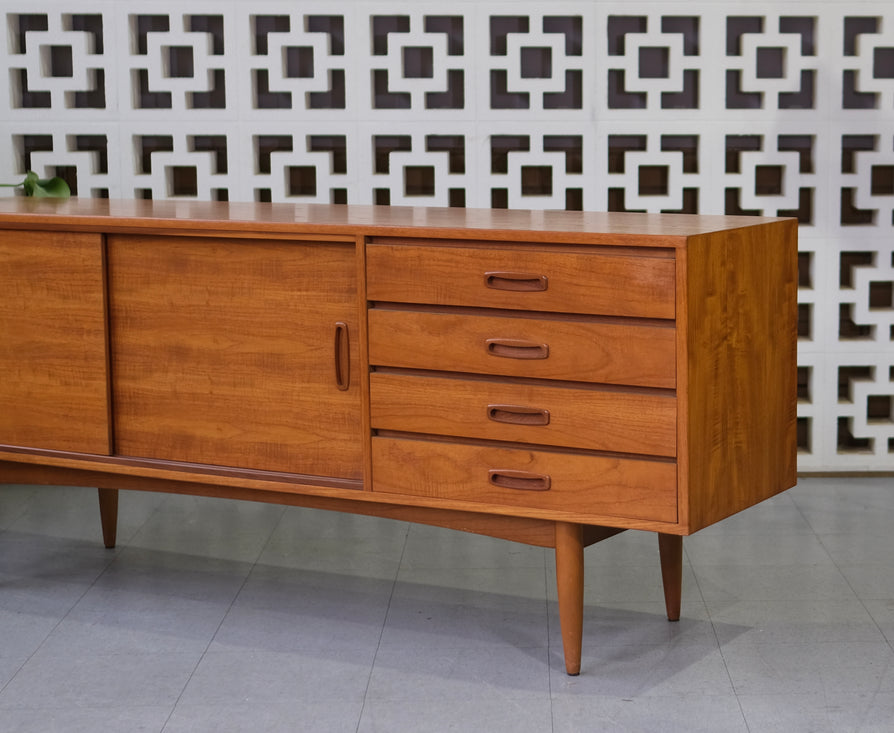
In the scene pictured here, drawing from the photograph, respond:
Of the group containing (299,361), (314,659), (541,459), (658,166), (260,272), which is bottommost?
(314,659)

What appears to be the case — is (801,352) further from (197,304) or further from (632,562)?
(197,304)

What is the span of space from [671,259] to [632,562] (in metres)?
1.26

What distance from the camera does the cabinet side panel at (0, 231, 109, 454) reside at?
9.78 ft

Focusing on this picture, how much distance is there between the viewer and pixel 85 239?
2.96 m

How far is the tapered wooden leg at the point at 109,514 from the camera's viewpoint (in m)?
3.58

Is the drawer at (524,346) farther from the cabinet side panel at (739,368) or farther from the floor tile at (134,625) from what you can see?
the floor tile at (134,625)

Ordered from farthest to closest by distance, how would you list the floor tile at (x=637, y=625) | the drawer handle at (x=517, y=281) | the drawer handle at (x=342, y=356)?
the floor tile at (x=637, y=625)
the drawer handle at (x=342, y=356)
the drawer handle at (x=517, y=281)

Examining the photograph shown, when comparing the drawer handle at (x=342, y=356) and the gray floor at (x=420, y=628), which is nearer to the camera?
the gray floor at (x=420, y=628)

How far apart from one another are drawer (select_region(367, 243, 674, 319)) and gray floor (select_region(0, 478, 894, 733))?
0.80 m

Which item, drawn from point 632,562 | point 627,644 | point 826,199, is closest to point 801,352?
point 826,199

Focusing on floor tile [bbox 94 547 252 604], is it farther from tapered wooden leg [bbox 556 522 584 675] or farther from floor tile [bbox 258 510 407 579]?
tapered wooden leg [bbox 556 522 584 675]

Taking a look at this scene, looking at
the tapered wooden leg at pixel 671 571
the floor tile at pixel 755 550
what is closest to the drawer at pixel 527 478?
the tapered wooden leg at pixel 671 571

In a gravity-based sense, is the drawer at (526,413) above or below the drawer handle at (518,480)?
above

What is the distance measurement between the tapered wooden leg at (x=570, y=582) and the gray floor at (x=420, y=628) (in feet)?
0.30
